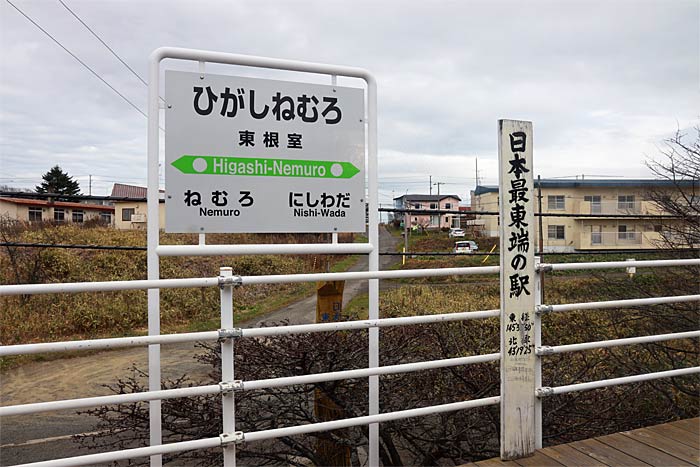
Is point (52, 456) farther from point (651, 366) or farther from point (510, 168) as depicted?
point (651, 366)

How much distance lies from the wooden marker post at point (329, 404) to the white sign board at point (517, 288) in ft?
4.42

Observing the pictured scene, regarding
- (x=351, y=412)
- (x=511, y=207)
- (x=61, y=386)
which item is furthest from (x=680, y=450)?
(x=61, y=386)

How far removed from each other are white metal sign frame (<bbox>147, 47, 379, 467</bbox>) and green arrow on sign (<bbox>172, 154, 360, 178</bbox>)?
130mm

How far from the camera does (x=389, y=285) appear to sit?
13.6 meters

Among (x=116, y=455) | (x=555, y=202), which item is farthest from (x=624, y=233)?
(x=116, y=455)

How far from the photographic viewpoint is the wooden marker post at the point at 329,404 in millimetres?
3330

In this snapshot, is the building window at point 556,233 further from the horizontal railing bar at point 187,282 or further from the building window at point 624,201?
the horizontal railing bar at point 187,282

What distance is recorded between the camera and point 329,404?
340 centimetres

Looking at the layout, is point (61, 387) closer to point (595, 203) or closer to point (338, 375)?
point (338, 375)

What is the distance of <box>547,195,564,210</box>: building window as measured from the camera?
94.1ft

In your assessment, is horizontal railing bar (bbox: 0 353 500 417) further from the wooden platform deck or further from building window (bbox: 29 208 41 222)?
building window (bbox: 29 208 41 222)

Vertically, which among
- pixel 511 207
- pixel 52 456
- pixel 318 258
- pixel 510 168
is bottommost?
pixel 52 456

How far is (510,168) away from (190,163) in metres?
1.54

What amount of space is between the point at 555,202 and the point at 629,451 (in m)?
28.8
